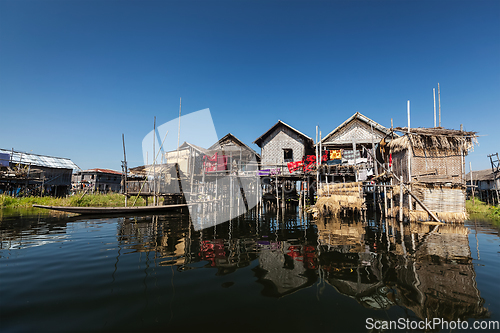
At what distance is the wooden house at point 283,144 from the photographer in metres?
25.4

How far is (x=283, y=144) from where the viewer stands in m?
26.0

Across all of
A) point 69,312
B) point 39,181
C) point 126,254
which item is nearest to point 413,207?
point 126,254

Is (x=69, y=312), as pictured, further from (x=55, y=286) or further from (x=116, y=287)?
(x=55, y=286)

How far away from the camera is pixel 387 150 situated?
1627 centimetres

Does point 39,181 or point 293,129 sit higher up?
point 293,129

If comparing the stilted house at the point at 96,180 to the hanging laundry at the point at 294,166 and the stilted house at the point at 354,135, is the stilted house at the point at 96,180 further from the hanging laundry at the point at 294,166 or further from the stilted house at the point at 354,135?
the stilted house at the point at 354,135

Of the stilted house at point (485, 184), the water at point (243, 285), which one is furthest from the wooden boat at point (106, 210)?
the stilted house at point (485, 184)

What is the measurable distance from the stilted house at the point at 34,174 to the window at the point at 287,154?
31.1 m

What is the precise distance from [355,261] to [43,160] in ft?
140

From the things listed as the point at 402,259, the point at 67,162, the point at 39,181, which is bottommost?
the point at 402,259

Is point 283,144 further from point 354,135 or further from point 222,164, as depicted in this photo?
point 222,164

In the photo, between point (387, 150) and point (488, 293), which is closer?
point (488, 293)

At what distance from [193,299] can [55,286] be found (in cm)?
296

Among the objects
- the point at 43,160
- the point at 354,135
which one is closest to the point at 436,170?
the point at 354,135
